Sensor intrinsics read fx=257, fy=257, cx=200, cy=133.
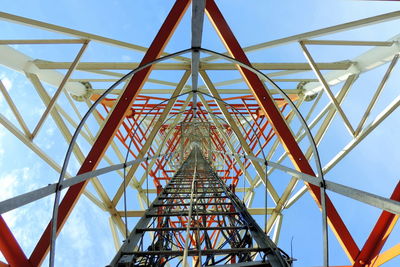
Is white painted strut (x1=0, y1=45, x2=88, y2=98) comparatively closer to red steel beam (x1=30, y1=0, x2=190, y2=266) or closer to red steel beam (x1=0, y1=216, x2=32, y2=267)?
red steel beam (x1=30, y1=0, x2=190, y2=266)

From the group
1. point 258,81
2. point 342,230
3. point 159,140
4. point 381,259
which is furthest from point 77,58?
point 159,140

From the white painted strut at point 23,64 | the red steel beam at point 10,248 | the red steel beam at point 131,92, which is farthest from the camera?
the white painted strut at point 23,64

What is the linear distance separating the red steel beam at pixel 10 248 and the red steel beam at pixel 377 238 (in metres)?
5.98

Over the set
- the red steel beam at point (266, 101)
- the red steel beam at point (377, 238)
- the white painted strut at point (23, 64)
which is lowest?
the red steel beam at point (377, 238)

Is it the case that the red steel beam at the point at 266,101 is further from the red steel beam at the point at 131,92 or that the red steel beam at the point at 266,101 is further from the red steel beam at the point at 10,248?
the red steel beam at the point at 10,248

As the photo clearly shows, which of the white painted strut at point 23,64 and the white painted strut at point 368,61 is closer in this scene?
the white painted strut at point 23,64

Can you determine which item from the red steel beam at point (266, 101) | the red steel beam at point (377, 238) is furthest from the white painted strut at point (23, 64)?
the red steel beam at point (377, 238)

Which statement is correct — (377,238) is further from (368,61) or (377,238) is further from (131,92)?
(131,92)

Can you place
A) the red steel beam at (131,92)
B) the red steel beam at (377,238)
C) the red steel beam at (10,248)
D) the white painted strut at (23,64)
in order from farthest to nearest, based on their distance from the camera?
the white painted strut at (23,64)
the red steel beam at (131,92)
the red steel beam at (377,238)
the red steel beam at (10,248)

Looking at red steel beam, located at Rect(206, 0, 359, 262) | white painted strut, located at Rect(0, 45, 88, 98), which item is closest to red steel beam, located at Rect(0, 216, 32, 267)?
white painted strut, located at Rect(0, 45, 88, 98)

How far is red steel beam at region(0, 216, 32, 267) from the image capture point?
12.3 feet

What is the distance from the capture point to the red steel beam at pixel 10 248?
375cm

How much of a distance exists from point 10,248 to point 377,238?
632 cm

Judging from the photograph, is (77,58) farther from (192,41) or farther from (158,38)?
(192,41)
